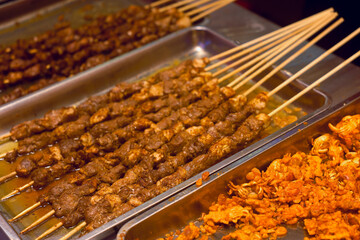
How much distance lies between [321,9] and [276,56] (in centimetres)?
158

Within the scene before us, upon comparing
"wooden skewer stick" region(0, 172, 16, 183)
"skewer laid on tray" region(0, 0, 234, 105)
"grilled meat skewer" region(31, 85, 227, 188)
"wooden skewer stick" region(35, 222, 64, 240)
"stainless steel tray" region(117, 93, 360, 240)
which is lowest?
"stainless steel tray" region(117, 93, 360, 240)

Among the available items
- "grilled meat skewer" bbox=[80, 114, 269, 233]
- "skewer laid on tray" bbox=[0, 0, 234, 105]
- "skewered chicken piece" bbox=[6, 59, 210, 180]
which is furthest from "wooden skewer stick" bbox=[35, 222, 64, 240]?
"skewer laid on tray" bbox=[0, 0, 234, 105]

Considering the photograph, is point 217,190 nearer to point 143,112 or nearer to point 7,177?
point 143,112

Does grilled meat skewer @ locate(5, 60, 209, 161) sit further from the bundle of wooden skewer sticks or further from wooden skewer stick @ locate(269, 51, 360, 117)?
wooden skewer stick @ locate(269, 51, 360, 117)

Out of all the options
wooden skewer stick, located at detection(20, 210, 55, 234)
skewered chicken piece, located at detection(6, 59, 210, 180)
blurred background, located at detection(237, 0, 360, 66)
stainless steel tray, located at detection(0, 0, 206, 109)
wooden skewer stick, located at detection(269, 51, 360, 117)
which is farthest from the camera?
stainless steel tray, located at detection(0, 0, 206, 109)

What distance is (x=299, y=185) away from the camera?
329 cm

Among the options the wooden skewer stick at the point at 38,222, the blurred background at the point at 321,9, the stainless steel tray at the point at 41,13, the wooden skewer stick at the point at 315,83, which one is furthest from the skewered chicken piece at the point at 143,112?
the blurred background at the point at 321,9

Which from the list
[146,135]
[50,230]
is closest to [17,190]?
[50,230]

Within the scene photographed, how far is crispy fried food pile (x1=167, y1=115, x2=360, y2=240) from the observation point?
3.10 metres

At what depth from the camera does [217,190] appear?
11.1 feet

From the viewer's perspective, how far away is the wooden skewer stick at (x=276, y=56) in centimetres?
432

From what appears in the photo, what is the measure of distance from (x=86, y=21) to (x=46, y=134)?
263 cm

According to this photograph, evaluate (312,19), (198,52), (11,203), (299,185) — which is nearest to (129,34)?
(198,52)

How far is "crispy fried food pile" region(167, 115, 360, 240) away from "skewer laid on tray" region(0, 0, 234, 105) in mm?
2772
